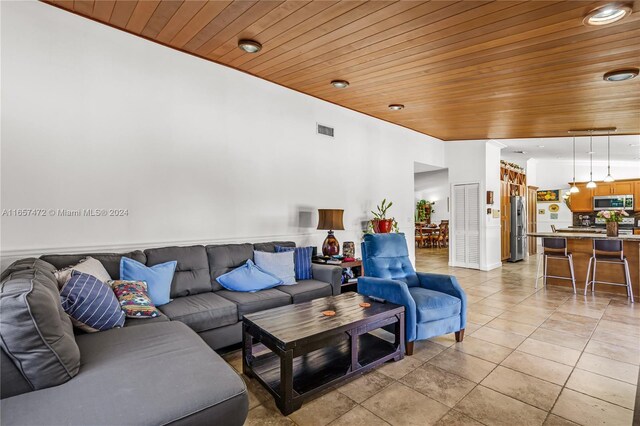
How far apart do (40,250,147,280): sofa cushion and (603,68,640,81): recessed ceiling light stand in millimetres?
4982

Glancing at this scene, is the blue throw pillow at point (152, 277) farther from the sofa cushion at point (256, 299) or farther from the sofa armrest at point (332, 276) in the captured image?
the sofa armrest at point (332, 276)

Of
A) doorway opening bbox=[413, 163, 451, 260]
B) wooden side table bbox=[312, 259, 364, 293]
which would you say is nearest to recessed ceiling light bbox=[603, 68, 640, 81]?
wooden side table bbox=[312, 259, 364, 293]

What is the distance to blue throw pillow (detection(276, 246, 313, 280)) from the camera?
12.5 feet

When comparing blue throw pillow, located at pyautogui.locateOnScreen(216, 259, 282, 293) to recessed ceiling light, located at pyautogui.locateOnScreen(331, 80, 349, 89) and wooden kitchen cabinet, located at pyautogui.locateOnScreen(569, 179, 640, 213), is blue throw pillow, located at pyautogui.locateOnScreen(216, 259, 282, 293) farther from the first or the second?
wooden kitchen cabinet, located at pyautogui.locateOnScreen(569, 179, 640, 213)

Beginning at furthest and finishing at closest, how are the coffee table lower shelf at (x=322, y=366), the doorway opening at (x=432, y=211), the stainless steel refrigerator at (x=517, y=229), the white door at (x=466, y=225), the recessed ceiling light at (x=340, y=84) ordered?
the doorway opening at (x=432, y=211) < the stainless steel refrigerator at (x=517, y=229) < the white door at (x=466, y=225) < the recessed ceiling light at (x=340, y=84) < the coffee table lower shelf at (x=322, y=366)

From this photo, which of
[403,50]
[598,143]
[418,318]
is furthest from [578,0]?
[598,143]

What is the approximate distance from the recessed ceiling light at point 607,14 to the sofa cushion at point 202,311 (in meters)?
3.60

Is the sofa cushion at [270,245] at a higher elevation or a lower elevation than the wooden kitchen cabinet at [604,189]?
lower

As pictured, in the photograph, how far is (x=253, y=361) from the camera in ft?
8.43

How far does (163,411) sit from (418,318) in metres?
2.16

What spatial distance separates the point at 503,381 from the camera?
244 centimetres

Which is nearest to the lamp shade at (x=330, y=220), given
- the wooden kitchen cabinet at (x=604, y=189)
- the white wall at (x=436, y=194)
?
the white wall at (x=436, y=194)

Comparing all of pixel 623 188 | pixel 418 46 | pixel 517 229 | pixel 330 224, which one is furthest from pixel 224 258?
pixel 623 188

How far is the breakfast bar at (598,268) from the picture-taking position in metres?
4.87
